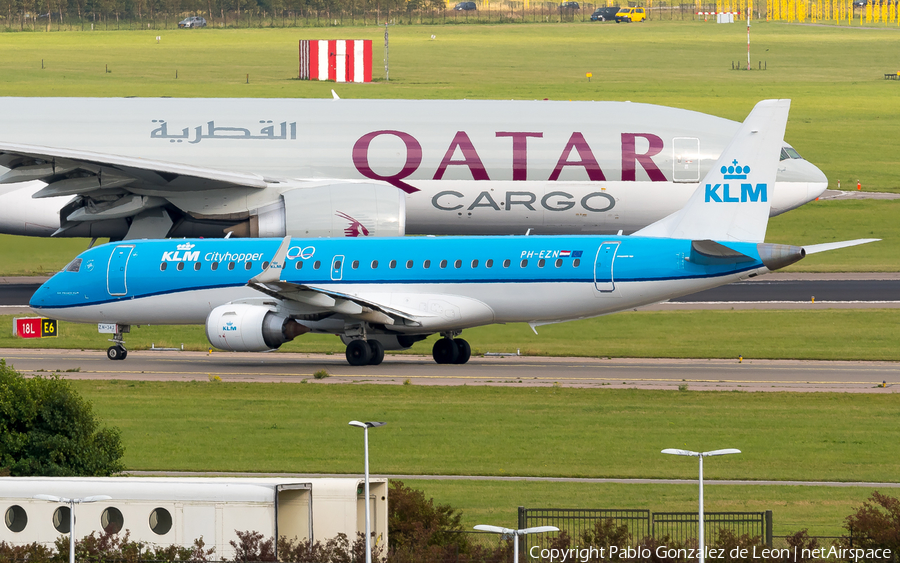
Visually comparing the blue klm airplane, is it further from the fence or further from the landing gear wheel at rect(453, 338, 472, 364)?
the fence

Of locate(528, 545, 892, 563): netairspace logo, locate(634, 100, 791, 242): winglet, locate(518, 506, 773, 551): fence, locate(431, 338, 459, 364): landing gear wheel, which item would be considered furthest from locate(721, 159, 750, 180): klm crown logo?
locate(528, 545, 892, 563): netairspace logo

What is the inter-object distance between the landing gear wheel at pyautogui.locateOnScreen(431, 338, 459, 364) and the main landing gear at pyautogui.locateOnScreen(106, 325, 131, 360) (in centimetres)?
1034

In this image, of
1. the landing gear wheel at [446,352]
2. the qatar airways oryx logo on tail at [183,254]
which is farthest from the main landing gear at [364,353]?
the qatar airways oryx logo on tail at [183,254]

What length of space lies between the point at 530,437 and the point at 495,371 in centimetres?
1028

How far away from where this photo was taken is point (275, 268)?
142 feet

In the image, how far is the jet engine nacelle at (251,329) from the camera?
44.1 metres

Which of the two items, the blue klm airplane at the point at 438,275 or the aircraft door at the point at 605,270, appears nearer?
the blue klm airplane at the point at 438,275

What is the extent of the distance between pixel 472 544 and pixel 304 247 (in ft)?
71.7

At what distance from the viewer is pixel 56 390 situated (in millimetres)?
30281

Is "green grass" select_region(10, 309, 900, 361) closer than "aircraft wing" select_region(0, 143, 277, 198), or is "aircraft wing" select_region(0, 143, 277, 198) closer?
"green grass" select_region(10, 309, 900, 361)

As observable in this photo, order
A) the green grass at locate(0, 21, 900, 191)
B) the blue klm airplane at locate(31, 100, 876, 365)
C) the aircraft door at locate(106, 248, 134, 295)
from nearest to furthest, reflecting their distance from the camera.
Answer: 1. the blue klm airplane at locate(31, 100, 876, 365)
2. the aircraft door at locate(106, 248, 134, 295)
3. the green grass at locate(0, 21, 900, 191)

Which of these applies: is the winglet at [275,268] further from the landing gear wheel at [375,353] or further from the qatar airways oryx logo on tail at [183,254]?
the landing gear wheel at [375,353]

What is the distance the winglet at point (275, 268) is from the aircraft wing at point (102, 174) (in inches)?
351

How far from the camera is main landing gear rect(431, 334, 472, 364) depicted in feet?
154
